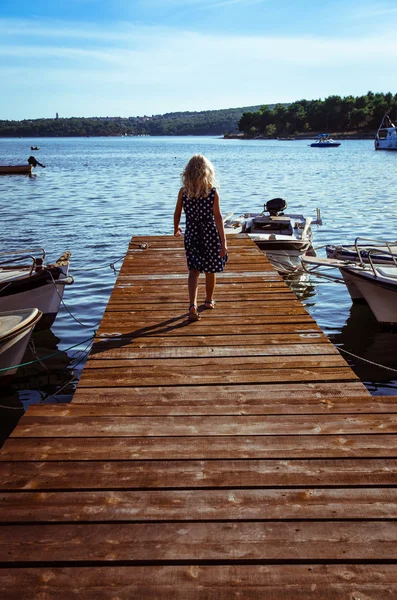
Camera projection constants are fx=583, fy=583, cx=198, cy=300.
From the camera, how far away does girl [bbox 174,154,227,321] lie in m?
5.78

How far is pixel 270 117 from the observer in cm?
18375

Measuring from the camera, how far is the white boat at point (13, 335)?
6.85 meters

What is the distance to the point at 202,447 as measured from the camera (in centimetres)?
347

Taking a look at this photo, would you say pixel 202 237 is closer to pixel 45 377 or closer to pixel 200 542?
pixel 45 377

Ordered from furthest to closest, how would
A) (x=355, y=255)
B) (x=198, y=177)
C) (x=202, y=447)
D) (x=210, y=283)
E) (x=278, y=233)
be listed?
1. (x=278, y=233)
2. (x=355, y=255)
3. (x=210, y=283)
4. (x=198, y=177)
5. (x=202, y=447)

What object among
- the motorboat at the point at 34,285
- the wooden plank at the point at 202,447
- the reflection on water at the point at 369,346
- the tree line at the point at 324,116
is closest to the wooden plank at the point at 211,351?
the wooden plank at the point at 202,447

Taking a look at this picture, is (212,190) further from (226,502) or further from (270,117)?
(270,117)

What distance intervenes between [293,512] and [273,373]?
1891 millimetres

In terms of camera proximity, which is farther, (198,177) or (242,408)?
(198,177)

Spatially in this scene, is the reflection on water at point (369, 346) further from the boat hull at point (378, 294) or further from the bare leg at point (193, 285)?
the bare leg at point (193, 285)

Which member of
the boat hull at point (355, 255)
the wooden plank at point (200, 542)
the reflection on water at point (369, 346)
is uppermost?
the wooden plank at point (200, 542)

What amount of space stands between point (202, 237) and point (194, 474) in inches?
135

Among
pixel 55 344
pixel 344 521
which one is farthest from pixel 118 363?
pixel 55 344

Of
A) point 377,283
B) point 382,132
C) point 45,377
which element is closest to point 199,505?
point 45,377
